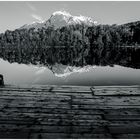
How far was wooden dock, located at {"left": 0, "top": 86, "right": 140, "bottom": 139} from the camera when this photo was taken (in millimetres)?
4684

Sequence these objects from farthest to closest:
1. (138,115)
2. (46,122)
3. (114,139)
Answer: (138,115) → (46,122) → (114,139)

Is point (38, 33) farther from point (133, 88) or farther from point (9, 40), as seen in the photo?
point (133, 88)

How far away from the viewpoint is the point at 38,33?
13075cm

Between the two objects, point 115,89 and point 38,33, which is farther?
point 38,33

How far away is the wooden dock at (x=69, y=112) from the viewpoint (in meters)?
4.68

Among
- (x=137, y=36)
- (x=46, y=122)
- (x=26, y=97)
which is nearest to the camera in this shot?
(x=46, y=122)

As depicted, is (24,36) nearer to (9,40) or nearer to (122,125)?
(9,40)

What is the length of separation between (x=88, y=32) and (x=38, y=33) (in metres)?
25.5

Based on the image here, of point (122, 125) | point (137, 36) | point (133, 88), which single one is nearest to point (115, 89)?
point (133, 88)

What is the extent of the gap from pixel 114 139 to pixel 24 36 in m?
128

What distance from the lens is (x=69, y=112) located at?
19.2 feet

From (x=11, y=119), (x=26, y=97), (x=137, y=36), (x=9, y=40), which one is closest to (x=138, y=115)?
(x=11, y=119)

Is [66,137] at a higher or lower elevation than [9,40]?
lower

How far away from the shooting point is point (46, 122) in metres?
5.17
